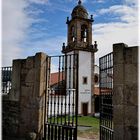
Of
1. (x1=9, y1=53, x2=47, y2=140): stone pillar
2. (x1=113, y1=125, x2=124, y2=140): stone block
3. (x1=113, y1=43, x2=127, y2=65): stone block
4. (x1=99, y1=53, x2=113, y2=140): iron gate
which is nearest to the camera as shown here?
(x1=113, y1=125, x2=124, y2=140): stone block

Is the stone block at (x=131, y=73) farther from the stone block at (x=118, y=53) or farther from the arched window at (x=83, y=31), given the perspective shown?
the arched window at (x=83, y=31)

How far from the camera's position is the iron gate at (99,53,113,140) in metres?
6.82

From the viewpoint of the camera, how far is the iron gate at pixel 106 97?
6.82 m

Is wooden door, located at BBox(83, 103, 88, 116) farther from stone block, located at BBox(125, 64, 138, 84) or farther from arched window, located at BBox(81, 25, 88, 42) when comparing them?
stone block, located at BBox(125, 64, 138, 84)

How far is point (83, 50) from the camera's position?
2697 centimetres

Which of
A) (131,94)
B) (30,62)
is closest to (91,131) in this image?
(30,62)

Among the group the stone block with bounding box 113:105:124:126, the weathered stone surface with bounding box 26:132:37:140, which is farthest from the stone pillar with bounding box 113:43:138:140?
the weathered stone surface with bounding box 26:132:37:140

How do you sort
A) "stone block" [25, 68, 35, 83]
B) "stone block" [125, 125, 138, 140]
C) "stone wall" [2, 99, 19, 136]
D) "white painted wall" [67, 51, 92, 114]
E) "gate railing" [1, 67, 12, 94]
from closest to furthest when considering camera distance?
"stone block" [125, 125, 138, 140] → "stone block" [25, 68, 35, 83] → "stone wall" [2, 99, 19, 136] → "gate railing" [1, 67, 12, 94] → "white painted wall" [67, 51, 92, 114]

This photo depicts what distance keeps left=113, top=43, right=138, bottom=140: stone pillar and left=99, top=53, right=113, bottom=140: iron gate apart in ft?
2.25

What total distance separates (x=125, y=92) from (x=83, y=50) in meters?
21.3

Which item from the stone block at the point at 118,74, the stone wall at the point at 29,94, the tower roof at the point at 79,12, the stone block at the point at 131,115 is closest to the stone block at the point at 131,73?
the stone block at the point at 118,74

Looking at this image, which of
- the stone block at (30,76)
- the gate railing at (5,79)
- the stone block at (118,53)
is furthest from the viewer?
the gate railing at (5,79)

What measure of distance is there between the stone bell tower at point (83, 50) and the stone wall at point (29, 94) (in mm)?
18140

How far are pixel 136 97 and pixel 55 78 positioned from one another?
2361 centimetres
